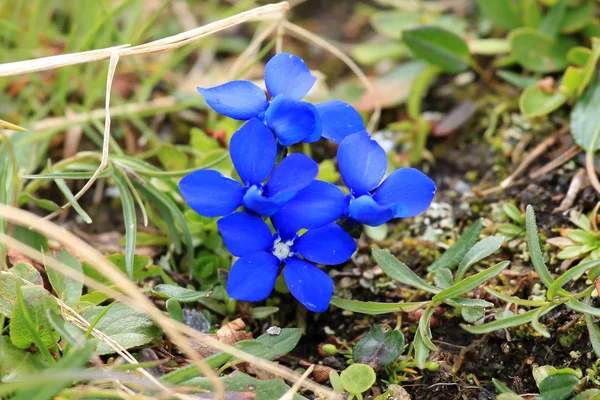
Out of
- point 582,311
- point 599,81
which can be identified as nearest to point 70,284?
point 582,311

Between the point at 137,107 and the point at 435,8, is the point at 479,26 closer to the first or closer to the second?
the point at 435,8

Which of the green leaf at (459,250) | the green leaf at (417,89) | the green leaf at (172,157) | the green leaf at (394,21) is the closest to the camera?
the green leaf at (459,250)

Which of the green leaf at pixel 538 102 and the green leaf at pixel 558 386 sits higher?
the green leaf at pixel 538 102

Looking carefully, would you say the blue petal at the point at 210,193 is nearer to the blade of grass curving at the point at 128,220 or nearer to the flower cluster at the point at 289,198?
the flower cluster at the point at 289,198

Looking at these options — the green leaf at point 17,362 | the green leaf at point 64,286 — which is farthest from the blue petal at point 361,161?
the green leaf at point 17,362

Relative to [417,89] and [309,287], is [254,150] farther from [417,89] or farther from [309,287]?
[417,89]

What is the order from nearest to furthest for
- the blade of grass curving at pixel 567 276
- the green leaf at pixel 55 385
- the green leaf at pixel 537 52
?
the green leaf at pixel 55 385 → the blade of grass curving at pixel 567 276 → the green leaf at pixel 537 52

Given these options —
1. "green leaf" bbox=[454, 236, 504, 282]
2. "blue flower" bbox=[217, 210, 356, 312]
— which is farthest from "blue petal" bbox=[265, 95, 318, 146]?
"green leaf" bbox=[454, 236, 504, 282]

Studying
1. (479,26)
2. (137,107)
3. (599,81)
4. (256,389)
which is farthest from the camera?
(479,26)
